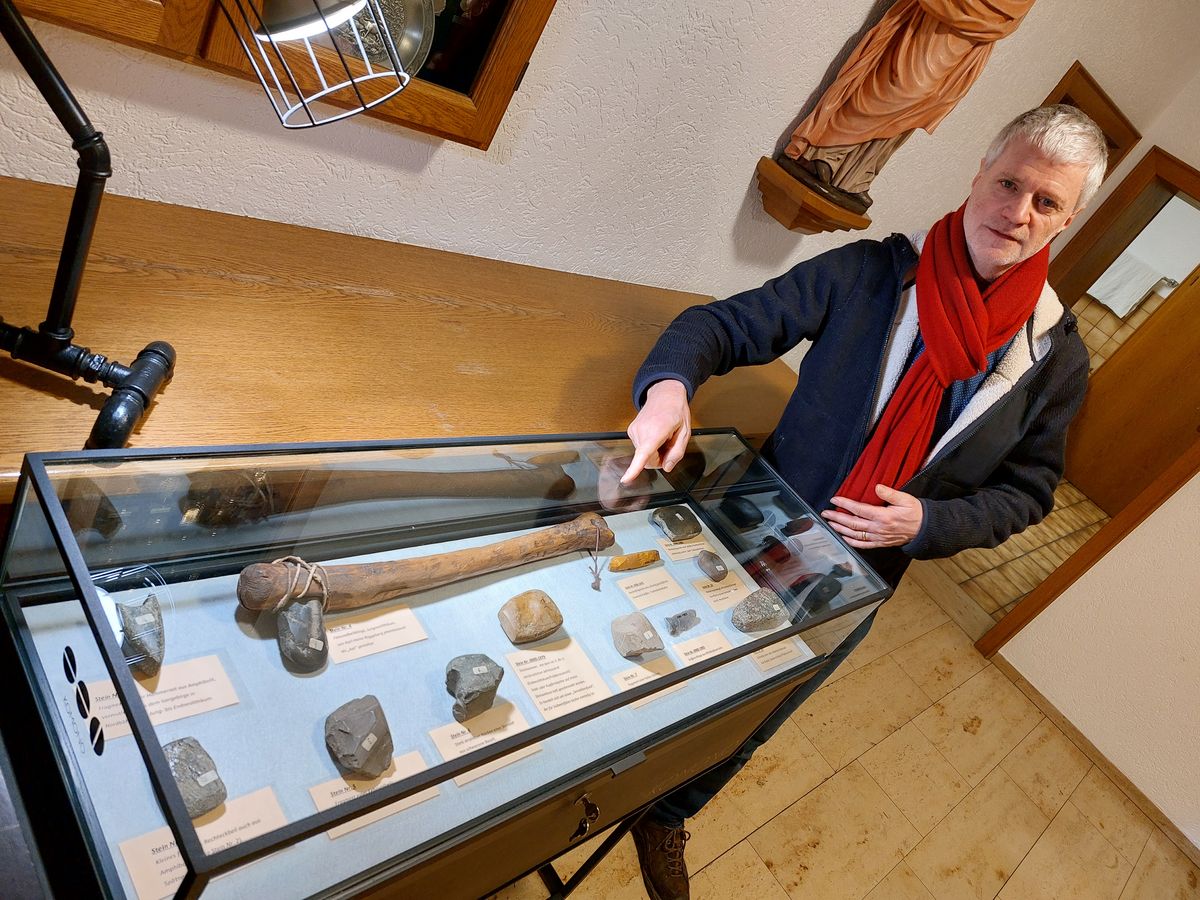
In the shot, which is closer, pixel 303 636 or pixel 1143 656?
pixel 303 636

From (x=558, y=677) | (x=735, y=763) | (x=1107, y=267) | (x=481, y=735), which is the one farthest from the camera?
(x=1107, y=267)

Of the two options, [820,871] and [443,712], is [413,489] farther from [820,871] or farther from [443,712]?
[820,871]

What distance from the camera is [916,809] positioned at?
2666 millimetres

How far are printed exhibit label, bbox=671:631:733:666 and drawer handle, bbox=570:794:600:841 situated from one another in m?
0.23

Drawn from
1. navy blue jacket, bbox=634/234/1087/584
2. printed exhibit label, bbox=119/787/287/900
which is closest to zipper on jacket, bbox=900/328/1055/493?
navy blue jacket, bbox=634/234/1087/584

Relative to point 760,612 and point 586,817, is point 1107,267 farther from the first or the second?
point 586,817

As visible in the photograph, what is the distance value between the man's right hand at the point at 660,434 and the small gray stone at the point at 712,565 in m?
0.16

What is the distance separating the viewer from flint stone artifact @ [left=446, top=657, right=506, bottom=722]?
34.4 inches

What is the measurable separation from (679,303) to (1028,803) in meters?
2.27

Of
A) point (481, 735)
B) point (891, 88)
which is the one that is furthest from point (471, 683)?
point (891, 88)

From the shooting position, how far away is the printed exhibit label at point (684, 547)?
1.31 m

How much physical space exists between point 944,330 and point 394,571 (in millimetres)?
1118

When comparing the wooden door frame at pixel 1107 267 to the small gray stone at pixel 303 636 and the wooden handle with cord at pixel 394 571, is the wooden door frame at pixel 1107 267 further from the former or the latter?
the small gray stone at pixel 303 636

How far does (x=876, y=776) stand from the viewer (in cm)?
271
